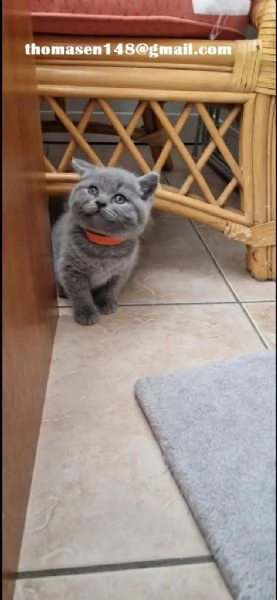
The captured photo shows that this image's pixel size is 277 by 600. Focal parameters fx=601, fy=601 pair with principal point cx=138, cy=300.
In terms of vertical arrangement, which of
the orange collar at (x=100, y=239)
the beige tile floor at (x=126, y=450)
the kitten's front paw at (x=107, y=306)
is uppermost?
the orange collar at (x=100, y=239)

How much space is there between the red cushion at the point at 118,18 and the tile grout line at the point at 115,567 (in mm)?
782

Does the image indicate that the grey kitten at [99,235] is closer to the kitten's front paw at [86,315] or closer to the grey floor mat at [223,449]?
the kitten's front paw at [86,315]

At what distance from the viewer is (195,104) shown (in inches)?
41.6

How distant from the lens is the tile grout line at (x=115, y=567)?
0.59 metres

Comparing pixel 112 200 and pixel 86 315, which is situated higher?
pixel 112 200

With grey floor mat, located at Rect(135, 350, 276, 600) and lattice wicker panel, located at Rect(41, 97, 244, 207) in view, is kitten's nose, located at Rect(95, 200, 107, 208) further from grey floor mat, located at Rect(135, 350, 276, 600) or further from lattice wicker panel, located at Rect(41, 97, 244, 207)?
grey floor mat, located at Rect(135, 350, 276, 600)

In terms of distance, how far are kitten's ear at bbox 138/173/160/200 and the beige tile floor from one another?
207 millimetres

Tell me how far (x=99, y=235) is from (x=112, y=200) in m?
0.07

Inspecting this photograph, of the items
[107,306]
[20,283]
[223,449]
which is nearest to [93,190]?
[107,306]

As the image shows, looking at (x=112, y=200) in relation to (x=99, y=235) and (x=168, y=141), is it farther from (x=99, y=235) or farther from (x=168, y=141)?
(x=168, y=141)

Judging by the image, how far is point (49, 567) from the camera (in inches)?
23.6

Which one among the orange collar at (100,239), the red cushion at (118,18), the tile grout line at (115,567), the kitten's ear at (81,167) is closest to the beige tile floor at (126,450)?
the tile grout line at (115,567)

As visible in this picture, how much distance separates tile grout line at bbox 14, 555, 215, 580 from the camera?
0.59m

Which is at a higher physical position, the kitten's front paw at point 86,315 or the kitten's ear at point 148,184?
the kitten's ear at point 148,184
